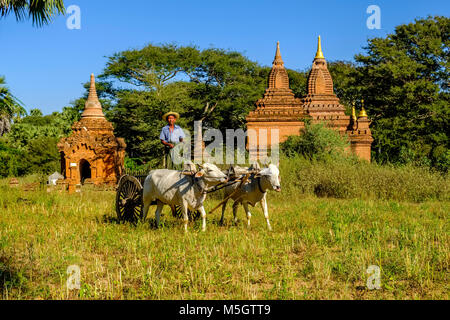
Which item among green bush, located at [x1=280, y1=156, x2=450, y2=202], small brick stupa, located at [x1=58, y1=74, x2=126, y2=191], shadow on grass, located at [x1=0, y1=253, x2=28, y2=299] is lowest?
shadow on grass, located at [x1=0, y1=253, x2=28, y2=299]

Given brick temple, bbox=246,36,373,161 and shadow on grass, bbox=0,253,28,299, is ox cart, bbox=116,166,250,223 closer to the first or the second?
shadow on grass, bbox=0,253,28,299

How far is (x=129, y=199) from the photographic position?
326 inches

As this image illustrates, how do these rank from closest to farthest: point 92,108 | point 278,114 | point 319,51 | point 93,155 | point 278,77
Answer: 1. point 93,155
2. point 278,114
3. point 92,108
4. point 278,77
5. point 319,51

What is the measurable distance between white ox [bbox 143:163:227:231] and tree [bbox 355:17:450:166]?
1468 cm

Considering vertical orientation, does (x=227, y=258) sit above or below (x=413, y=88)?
below

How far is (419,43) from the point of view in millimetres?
22062

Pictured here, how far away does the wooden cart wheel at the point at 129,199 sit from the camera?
8.20 m

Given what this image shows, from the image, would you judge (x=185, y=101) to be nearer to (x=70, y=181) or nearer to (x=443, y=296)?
(x=70, y=181)

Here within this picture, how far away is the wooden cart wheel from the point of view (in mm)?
8195

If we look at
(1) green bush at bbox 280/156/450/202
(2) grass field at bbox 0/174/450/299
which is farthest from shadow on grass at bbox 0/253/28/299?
(1) green bush at bbox 280/156/450/202

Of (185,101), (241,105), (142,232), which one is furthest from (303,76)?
(142,232)

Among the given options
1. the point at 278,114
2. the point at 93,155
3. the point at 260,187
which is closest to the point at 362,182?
the point at 260,187

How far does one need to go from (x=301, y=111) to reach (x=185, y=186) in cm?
1489

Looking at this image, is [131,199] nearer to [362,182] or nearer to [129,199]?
[129,199]
